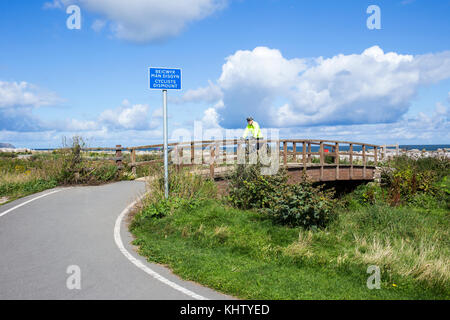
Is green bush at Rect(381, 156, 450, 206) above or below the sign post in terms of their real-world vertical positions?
below

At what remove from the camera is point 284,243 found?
26.6 feet

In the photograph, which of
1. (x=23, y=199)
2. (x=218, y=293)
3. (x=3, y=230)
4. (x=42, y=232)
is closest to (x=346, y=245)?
(x=218, y=293)

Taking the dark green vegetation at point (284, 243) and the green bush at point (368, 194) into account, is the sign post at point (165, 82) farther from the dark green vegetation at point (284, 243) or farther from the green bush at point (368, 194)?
the green bush at point (368, 194)

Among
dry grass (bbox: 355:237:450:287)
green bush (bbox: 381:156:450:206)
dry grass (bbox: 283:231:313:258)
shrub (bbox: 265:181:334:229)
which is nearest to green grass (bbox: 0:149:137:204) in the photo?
shrub (bbox: 265:181:334:229)

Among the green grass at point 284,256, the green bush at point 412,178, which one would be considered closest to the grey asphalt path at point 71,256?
the green grass at point 284,256

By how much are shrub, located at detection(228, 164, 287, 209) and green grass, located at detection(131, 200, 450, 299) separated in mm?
1481

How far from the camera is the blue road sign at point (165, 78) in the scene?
36.3ft

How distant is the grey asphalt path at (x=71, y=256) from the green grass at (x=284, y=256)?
50cm

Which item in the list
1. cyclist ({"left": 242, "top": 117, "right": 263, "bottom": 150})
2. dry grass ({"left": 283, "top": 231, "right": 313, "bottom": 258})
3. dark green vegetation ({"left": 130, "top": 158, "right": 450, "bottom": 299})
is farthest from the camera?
cyclist ({"left": 242, "top": 117, "right": 263, "bottom": 150})

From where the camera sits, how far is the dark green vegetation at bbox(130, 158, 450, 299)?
5.81 meters

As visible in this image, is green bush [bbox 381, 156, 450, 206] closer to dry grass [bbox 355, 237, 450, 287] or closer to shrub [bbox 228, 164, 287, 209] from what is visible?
shrub [bbox 228, 164, 287, 209]

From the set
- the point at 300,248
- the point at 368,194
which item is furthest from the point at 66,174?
the point at 368,194
